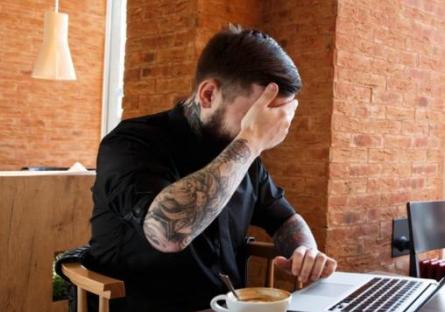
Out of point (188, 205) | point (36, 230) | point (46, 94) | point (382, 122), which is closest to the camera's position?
point (188, 205)

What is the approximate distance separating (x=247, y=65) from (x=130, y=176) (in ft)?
1.21

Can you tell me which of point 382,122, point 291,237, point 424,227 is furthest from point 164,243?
point 382,122

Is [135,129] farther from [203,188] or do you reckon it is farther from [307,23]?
[307,23]

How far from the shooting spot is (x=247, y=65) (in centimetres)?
132

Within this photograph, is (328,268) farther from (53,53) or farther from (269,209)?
(53,53)

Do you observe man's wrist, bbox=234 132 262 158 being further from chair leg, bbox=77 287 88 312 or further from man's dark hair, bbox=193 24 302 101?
chair leg, bbox=77 287 88 312

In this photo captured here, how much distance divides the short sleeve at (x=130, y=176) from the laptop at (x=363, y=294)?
367 millimetres

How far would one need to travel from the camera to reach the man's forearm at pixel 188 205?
3.73ft

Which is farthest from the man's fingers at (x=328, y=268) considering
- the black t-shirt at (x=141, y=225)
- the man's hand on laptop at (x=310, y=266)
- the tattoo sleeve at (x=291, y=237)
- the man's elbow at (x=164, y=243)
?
the man's elbow at (x=164, y=243)

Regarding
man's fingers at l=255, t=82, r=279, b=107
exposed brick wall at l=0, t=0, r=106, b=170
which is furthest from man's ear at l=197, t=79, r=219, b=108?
exposed brick wall at l=0, t=0, r=106, b=170

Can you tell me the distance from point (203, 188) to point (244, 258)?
1.72 feet

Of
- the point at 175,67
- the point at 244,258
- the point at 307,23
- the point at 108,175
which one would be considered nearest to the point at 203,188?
the point at 108,175

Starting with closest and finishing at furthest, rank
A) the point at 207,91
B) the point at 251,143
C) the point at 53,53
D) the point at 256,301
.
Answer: the point at 256,301
the point at 251,143
the point at 207,91
the point at 53,53

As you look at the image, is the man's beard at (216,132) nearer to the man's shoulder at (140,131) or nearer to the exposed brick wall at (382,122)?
the man's shoulder at (140,131)
